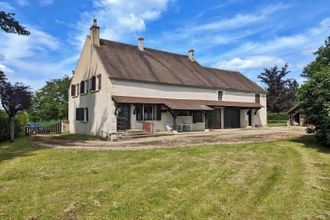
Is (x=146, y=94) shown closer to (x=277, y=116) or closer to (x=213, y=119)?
(x=213, y=119)

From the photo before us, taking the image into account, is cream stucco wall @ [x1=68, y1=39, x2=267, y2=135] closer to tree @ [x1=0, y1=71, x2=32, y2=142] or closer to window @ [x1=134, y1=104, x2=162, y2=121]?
window @ [x1=134, y1=104, x2=162, y2=121]

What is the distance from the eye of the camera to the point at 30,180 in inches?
282

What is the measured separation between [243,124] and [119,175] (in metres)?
24.8

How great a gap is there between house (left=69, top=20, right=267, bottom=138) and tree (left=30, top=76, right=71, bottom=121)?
79.8ft

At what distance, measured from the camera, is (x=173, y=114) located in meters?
21.4

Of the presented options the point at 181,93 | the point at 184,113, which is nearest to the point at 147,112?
the point at 184,113

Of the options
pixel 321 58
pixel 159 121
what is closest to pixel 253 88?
pixel 159 121

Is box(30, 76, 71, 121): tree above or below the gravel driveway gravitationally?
above

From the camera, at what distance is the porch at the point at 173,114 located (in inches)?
796

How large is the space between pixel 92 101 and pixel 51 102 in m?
33.6

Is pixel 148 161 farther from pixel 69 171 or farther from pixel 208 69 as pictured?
pixel 208 69

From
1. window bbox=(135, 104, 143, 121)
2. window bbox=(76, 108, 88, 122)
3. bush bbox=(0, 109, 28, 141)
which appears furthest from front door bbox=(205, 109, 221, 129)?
bush bbox=(0, 109, 28, 141)

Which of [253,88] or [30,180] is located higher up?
[253,88]

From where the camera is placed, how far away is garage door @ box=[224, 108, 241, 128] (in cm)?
2841
